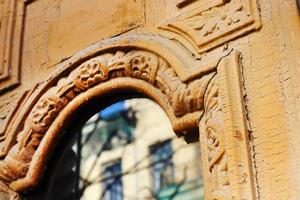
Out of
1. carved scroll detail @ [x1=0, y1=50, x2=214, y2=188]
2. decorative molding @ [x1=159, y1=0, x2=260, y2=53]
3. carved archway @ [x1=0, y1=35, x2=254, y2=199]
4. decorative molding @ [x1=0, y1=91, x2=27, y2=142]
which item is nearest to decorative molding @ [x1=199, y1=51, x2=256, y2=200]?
carved archway @ [x1=0, y1=35, x2=254, y2=199]

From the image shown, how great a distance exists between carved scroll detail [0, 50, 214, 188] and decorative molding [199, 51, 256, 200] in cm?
30

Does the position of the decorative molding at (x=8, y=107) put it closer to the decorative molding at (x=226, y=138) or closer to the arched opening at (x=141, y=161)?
the decorative molding at (x=226, y=138)

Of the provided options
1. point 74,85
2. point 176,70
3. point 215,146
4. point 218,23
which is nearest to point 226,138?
point 215,146

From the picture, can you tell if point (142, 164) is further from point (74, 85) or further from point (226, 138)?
point (226, 138)

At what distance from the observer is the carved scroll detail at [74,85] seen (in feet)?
10.8

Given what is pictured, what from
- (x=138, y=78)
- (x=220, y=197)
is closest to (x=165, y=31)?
(x=138, y=78)

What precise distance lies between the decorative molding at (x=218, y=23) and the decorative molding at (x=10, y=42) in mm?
1057

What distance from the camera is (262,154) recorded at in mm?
2773

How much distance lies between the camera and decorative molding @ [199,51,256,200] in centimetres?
274

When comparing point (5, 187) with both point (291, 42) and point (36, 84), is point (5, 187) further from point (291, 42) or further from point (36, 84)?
point (291, 42)

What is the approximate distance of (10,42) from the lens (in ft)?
13.3

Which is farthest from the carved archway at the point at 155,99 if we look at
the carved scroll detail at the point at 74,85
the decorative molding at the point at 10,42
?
the decorative molding at the point at 10,42

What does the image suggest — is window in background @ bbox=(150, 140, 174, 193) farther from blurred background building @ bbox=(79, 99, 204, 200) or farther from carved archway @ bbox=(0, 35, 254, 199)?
carved archway @ bbox=(0, 35, 254, 199)

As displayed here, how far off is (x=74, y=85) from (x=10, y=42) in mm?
688
